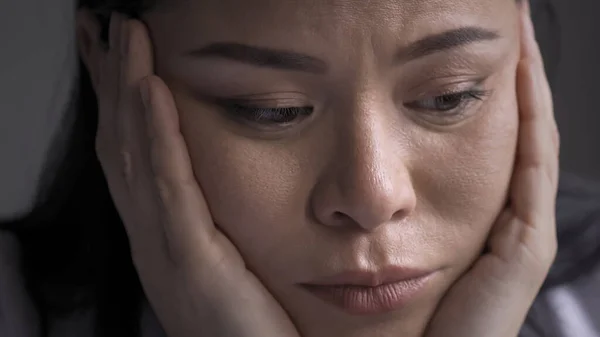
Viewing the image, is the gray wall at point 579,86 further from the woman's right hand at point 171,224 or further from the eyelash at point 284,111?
the woman's right hand at point 171,224

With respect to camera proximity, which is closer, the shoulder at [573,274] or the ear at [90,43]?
the ear at [90,43]

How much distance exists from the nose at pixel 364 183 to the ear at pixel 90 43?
14.9 inches

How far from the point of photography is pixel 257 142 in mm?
815

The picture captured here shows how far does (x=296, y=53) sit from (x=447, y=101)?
193mm

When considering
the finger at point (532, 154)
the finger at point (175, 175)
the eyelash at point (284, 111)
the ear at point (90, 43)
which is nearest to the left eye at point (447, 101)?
the eyelash at point (284, 111)

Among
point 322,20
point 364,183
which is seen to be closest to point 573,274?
point 364,183

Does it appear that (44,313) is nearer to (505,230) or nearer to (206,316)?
(206,316)

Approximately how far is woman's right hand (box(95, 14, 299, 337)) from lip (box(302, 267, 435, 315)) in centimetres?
7

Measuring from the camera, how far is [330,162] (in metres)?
0.80

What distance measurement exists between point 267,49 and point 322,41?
60 millimetres

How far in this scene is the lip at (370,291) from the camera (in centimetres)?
81

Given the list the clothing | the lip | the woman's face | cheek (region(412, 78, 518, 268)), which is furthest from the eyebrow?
the clothing

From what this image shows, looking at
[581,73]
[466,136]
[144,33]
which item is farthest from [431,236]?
[581,73]

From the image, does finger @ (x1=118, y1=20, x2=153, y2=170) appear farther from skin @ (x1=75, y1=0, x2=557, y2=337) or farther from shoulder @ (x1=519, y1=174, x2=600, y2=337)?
shoulder @ (x1=519, y1=174, x2=600, y2=337)
